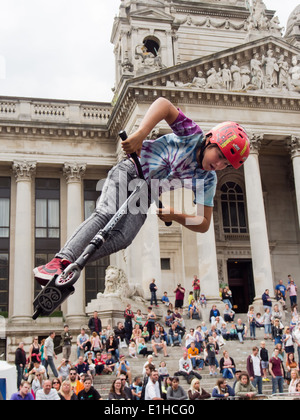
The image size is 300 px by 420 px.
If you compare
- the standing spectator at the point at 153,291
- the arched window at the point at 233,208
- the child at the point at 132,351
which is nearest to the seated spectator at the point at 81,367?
the child at the point at 132,351

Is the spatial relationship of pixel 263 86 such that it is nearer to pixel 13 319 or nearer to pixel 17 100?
pixel 17 100

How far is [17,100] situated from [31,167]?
5209 mm

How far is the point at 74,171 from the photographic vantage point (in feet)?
127

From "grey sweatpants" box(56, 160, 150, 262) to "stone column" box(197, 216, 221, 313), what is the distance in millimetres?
26930

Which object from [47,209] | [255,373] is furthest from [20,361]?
[47,209]

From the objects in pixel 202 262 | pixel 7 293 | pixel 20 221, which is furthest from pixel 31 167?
pixel 202 262

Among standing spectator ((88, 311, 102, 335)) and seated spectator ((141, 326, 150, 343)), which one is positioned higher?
standing spectator ((88, 311, 102, 335))

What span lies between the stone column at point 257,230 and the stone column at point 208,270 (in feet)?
8.58

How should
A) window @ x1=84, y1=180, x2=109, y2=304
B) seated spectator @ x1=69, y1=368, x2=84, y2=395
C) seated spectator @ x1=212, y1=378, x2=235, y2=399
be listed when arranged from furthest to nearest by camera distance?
window @ x1=84, y1=180, x2=109, y2=304, seated spectator @ x1=212, y1=378, x2=235, y2=399, seated spectator @ x1=69, y1=368, x2=84, y2=395

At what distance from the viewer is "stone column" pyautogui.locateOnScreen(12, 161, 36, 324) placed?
3547 centimetres

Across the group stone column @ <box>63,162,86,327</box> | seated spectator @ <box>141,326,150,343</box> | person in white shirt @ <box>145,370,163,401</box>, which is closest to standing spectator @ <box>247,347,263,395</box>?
person in white shirt @ <box>145,370,163,401</box>

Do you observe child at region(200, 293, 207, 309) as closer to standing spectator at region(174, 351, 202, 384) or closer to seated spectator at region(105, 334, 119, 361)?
seated spectator at region(105, 334, 119, 361)

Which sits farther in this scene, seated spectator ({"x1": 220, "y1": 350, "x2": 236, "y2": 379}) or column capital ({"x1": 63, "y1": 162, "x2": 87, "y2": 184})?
column capital ({"x1": 63, "y1": 162, "x2": 87, "y2": 184})

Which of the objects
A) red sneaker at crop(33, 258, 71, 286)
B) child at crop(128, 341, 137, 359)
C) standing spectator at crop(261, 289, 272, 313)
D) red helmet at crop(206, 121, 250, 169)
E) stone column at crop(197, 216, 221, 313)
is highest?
stone column at crop(197, 216, 221, 313)
